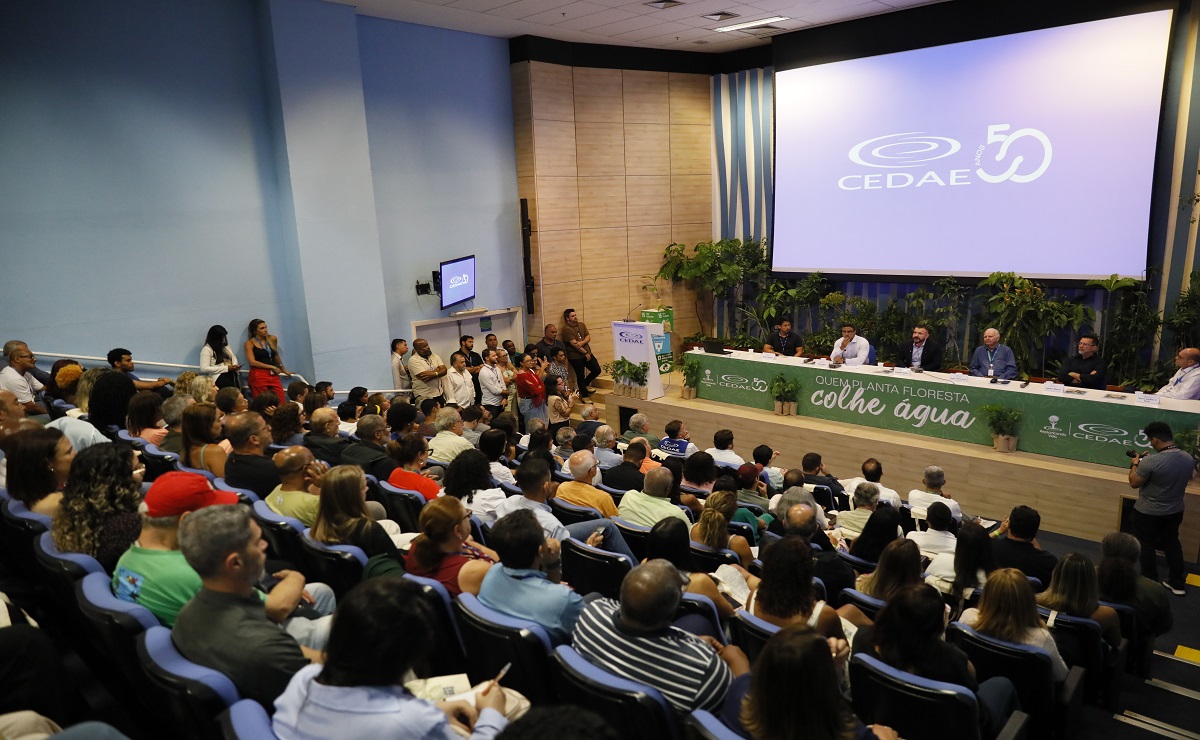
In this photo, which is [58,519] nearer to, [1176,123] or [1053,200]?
[1053,200]

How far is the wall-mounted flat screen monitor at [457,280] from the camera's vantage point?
9.79m

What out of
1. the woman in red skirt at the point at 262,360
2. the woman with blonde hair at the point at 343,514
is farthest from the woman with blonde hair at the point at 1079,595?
the woman in red skirt at the point at 262,360

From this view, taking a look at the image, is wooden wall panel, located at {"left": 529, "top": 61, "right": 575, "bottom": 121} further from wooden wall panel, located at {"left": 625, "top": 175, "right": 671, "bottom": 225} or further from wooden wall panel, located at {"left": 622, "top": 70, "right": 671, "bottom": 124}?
wooden wall panel, located at {"left": 625, "top": 175, "right": 671, "bottom": 225}

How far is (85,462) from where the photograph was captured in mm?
2877

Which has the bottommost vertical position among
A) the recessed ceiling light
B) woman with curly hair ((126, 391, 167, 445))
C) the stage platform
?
the stage platform

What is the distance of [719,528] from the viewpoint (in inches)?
→ 144

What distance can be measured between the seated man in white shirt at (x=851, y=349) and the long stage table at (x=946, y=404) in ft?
1.74

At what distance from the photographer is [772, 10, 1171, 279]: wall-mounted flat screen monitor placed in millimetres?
8180

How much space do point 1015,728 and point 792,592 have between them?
0.82m

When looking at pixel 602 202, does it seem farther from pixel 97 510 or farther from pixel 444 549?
pixel 97 510

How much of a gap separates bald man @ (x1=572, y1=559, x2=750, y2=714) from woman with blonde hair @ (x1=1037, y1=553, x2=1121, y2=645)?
1.94m

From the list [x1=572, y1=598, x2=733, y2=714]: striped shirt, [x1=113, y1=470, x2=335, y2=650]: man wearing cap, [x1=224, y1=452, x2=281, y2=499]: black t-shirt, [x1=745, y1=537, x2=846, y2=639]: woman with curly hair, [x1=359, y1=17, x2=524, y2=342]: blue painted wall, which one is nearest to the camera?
[x1=572, y1=598, x2=733, y2=714]: striped shirt

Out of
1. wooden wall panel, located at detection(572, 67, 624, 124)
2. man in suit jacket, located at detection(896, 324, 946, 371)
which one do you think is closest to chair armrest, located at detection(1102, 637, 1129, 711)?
man in suit jacket, located at detection(896, 324, 946, 371)

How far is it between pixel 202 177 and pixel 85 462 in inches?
229
